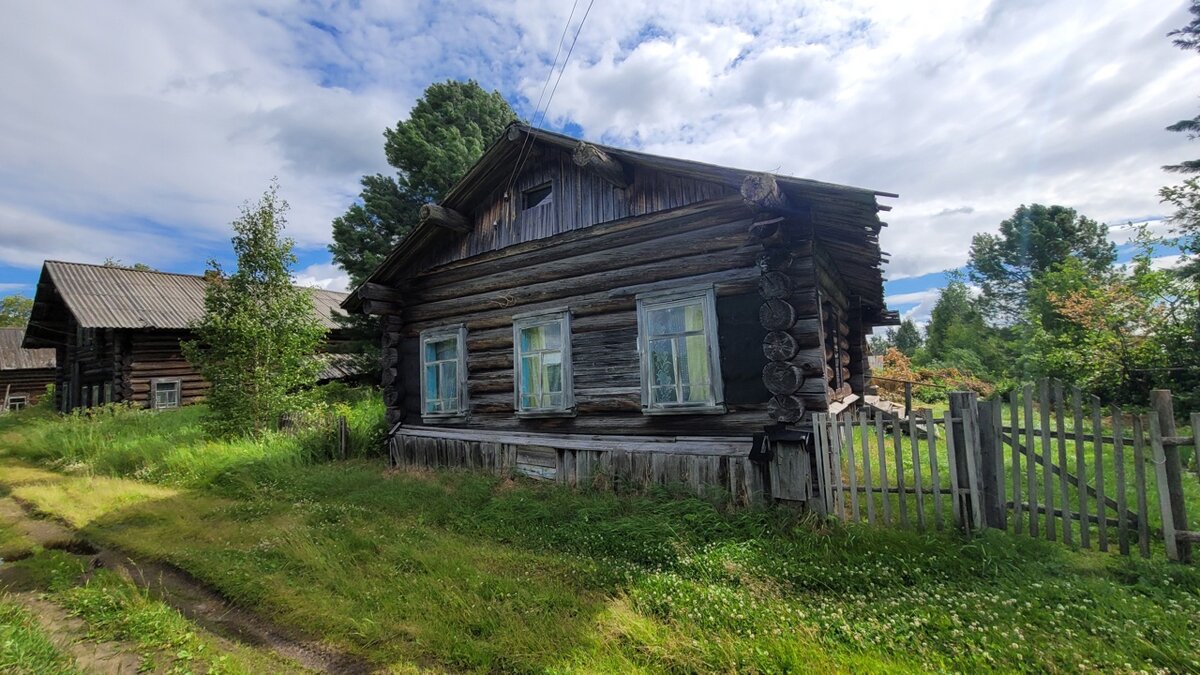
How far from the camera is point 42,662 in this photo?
3.37 meters

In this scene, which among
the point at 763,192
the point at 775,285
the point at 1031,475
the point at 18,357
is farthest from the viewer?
the point at 18,357

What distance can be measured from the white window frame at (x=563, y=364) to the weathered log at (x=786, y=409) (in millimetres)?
3209

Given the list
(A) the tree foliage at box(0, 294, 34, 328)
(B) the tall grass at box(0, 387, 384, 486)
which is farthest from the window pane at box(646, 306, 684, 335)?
(A) the tree foliage at box(0, 294, 34, 328)

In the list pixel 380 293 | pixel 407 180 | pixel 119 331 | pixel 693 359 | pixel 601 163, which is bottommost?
pixel 693 359

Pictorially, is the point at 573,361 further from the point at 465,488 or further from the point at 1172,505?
the point at 1172,505

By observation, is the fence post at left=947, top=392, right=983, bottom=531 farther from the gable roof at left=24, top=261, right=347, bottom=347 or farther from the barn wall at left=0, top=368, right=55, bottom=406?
the barn wall at left=0, top=368, right=55, bottom=406

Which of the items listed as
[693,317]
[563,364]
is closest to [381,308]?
[563,364]

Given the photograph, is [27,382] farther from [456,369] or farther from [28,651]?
[28,651]

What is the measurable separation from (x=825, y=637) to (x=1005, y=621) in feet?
4.02

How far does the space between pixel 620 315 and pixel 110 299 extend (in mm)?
24173

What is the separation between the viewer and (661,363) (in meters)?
7.25

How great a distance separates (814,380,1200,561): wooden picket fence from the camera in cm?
403

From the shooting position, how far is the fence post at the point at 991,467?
484cm

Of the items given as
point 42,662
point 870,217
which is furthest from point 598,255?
point 42,662
